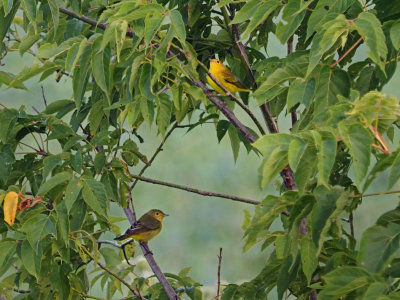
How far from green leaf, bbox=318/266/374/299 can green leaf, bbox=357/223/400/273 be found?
4 cm

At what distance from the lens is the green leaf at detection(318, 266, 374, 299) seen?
5.81 ft

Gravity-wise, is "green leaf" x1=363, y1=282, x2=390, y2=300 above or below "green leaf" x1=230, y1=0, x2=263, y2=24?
below

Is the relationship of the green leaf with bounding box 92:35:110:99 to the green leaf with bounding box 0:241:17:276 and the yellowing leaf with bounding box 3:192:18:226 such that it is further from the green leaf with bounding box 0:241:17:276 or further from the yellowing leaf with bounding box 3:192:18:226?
the green leaf with bounding box 0:241:17:276

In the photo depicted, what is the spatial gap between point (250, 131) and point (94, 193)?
0.76m

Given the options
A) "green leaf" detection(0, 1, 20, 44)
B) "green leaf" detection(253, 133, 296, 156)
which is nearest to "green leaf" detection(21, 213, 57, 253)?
"green leaf" detection(0, 1, 20, 44)

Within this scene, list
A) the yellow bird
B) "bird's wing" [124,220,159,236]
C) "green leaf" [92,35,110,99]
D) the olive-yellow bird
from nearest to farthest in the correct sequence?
1. "green leaf" [92,35,110,99]
2. the yellow bird
3. "bird's wing" [124,220,159,236]
4. the olive-yellow bird

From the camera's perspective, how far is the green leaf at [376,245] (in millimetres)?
1800

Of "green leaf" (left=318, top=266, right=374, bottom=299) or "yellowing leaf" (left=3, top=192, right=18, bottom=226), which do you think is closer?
"green leaf" (left=318, top=266, right=374, bottom=299)

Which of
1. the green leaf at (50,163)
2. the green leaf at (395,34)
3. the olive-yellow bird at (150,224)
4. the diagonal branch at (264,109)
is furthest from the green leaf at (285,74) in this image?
the olive-yellow bird at (150,224)

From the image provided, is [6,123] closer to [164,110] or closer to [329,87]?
[164,110]

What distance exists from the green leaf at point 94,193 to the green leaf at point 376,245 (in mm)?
984

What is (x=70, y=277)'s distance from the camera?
295 centimetres

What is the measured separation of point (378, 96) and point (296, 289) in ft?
3.13

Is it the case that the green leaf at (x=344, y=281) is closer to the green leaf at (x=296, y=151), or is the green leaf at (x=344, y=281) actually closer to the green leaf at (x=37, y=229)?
the green leaf at (x=296, y=151)
